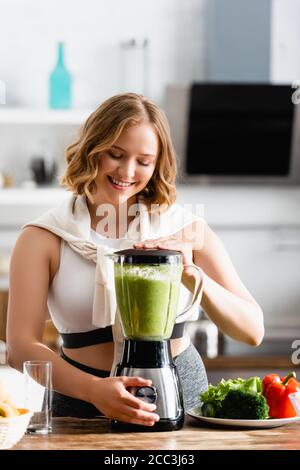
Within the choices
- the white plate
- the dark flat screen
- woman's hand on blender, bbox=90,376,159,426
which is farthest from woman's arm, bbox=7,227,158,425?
the dark flat screen

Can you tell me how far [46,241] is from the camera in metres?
1.96

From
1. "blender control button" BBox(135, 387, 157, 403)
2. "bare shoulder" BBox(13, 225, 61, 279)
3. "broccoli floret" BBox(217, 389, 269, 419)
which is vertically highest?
"bare shoulder" BBox(13, 225, 61, 279)

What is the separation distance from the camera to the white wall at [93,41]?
4016mm

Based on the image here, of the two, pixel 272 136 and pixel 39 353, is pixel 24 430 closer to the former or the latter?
pixel 39 353

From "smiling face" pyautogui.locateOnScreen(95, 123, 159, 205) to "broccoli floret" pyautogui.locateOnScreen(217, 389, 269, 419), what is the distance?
50cm

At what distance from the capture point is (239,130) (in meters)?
4.02

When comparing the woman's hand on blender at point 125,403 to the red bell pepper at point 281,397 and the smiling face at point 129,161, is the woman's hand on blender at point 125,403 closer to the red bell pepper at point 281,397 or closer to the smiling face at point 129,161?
the red bell pepper at point 281,397

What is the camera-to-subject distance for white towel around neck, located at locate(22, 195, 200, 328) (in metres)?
1.89

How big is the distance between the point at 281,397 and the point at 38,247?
62 cm

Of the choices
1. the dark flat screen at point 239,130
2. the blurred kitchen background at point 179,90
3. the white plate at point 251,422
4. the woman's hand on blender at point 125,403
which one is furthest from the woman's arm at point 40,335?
the dark flat screen at point 239,130

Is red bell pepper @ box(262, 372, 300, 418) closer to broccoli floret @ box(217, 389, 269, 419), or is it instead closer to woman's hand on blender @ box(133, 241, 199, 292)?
broccoli floret @ box(217, 389, 269, 419)

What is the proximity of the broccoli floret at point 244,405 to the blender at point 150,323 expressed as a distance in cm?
10

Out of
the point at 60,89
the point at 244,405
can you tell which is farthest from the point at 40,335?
the point at 60,89

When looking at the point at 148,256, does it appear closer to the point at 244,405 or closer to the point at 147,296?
the point at 147,296
